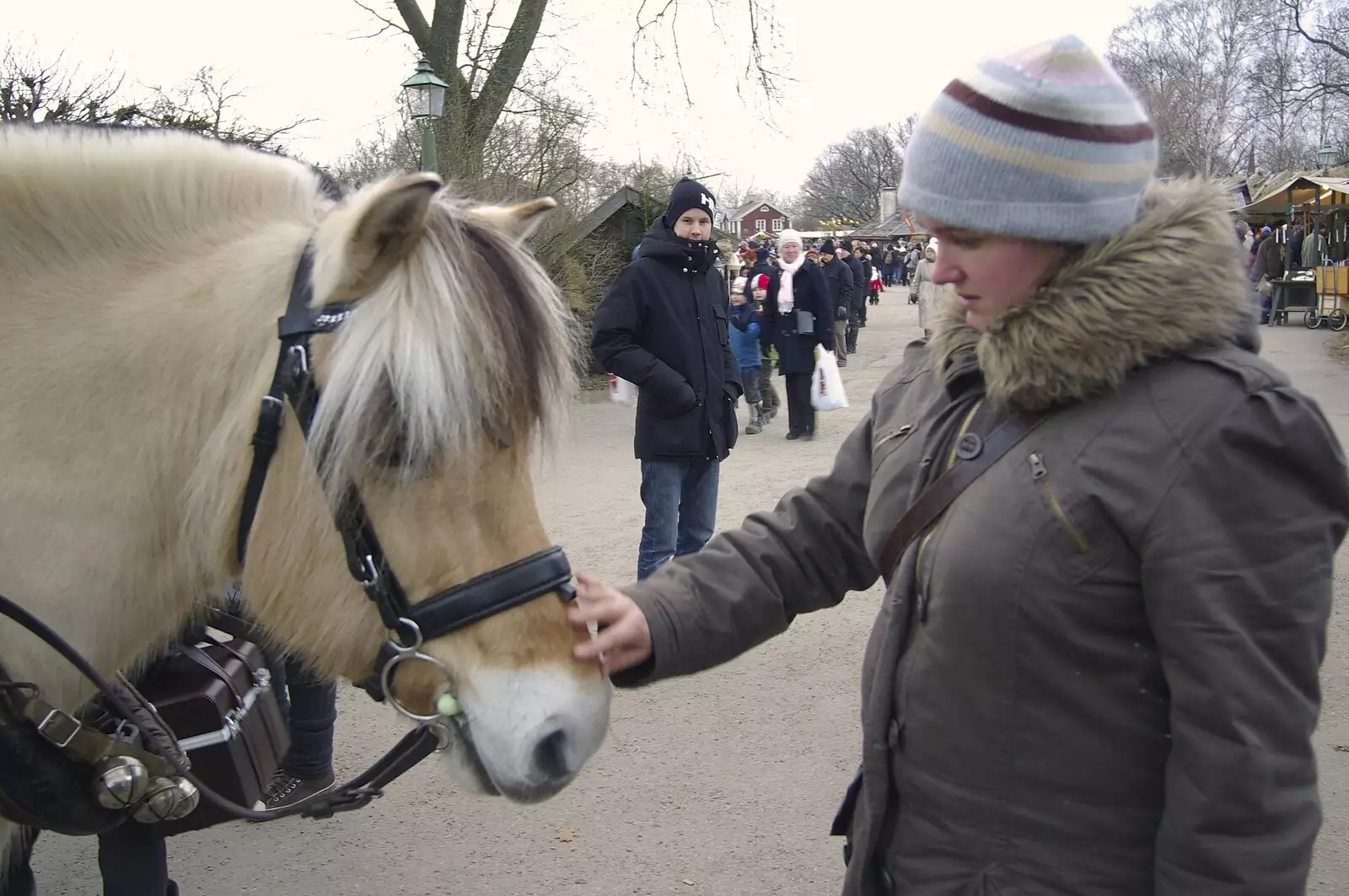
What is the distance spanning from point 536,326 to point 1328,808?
3.13m

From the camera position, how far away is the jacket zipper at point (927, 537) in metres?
1.46

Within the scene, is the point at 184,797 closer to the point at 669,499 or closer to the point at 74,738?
the point at 74,738

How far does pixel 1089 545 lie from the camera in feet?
4.22

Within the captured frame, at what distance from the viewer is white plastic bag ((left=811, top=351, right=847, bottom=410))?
8.46 meters

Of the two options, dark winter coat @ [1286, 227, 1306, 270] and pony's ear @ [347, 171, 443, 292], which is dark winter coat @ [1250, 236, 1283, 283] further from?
pony's ear @ [347, 171, 443, 292]

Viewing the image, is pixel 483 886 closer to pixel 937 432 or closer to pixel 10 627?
pixel 10 627

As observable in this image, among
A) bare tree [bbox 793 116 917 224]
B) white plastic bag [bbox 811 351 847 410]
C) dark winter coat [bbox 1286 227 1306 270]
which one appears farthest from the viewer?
bare tree [bbox 793 116 917 224]

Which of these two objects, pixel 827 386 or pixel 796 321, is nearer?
pixel 827 386

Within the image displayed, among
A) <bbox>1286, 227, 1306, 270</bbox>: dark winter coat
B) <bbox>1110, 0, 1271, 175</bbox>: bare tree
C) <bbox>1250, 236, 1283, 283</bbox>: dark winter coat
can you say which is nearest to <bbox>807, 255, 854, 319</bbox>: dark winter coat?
<bbox>1250, 236, 1283, 283</bbox>: dark winter coat

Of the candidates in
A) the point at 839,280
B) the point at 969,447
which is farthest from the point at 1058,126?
the point at 839,280

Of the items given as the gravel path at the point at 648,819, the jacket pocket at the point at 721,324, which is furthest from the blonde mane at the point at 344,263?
the jacket pocket at the point at 721,324

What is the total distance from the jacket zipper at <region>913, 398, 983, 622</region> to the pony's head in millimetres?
512

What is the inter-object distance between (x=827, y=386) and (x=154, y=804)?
23.8 ft

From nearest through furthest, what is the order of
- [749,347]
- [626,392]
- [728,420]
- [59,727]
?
[59,727], [728,420], [626,392], [749,347]
